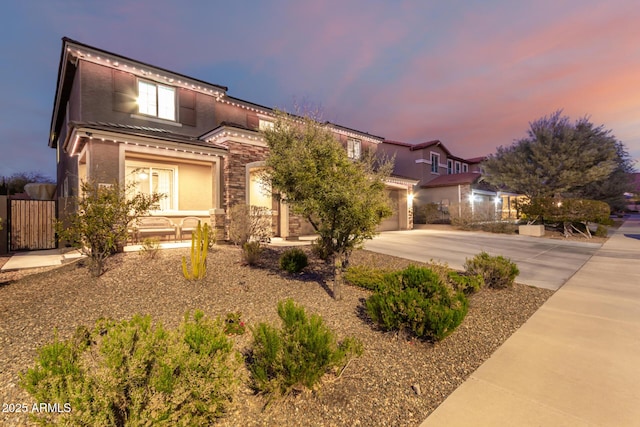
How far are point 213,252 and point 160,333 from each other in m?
6.41

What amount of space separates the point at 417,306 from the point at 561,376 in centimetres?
163


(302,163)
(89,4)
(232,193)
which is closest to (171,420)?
(302,163)

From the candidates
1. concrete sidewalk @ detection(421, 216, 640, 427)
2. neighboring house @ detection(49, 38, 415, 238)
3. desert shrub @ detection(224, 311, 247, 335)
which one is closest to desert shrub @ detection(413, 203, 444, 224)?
neighboring house @ detection(49, 38, 415, 238)

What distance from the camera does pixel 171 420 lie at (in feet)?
6.24

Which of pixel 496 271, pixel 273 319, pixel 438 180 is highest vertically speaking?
Answer: pixel 438 180

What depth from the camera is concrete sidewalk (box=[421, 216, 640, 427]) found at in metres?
2.52

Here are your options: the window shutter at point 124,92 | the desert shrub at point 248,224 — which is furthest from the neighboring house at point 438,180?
the window shutter at point 124,92

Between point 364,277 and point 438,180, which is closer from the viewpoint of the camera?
point 364,277

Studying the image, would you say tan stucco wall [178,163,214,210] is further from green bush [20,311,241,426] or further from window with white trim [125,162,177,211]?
green bush [20,311,241,426]

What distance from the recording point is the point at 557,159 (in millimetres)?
19734

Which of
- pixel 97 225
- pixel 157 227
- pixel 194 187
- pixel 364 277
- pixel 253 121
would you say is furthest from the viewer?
pixel 253 121

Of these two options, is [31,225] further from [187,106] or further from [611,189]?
[611,189]

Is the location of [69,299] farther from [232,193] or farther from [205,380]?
[232,193]

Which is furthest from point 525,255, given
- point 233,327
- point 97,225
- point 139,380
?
point 97,225
